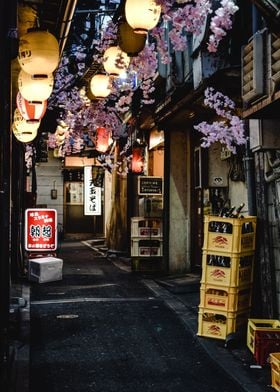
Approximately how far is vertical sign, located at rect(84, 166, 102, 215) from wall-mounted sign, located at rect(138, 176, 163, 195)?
37.2ft

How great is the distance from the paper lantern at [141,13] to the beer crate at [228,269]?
15.3 feet

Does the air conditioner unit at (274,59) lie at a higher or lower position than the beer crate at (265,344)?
higher

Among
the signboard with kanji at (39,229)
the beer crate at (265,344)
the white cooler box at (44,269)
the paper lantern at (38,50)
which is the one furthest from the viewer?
the signboard with kanji at (39,229)

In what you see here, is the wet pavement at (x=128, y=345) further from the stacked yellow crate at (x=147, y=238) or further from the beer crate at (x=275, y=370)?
the stacked yellow crate at (x=147, y=238)

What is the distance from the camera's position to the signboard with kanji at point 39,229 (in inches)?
736

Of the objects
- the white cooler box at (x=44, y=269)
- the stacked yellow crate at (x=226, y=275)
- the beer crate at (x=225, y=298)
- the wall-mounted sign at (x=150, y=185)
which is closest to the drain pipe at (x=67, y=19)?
the stacked yellow crate at (x=226, y=275)

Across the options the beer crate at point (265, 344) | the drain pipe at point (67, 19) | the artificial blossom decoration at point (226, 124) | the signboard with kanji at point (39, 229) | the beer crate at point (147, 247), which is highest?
the drain pipe at point (67, 19)

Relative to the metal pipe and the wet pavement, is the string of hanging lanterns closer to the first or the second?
the metal pipe

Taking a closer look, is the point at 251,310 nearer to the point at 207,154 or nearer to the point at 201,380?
the point at 201,380

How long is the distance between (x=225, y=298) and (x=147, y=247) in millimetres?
9126

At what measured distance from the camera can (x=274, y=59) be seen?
8898 millimetres

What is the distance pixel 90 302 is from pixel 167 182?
6500 millimetres

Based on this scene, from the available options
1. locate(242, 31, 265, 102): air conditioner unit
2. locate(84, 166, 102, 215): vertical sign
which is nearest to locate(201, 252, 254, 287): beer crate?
locate(242, 31, 265, 102): air conditioner unit

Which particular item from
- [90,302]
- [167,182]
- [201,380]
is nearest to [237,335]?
[201,380]
